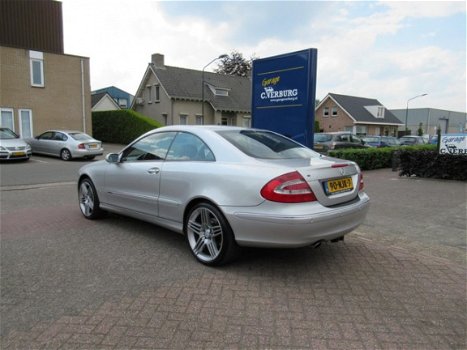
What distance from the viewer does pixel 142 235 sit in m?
5.17

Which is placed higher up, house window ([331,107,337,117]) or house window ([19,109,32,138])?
house window ([331,107,337,117])

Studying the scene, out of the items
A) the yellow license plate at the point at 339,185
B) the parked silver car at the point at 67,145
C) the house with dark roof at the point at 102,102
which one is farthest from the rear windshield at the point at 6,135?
the house with dark roof at the point at 102,102

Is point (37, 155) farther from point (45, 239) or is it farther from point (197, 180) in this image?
point (197, 180)

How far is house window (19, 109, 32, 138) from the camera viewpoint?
835 inches

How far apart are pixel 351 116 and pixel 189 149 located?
152 feet

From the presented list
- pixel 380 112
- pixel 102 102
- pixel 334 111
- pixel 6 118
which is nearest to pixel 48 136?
pixel 6 118

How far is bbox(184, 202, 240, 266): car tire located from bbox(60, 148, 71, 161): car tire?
1416 cm

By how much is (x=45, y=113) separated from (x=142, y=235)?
2004cm

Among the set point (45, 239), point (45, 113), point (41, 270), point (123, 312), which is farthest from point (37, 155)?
point (123, 312)

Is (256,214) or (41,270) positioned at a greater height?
(256,214)

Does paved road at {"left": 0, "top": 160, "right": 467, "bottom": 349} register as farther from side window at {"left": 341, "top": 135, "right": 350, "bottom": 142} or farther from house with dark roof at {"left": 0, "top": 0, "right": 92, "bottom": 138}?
house with dark roof at {"left": 0, "top": 0, "right": 92, "bottom": 138}

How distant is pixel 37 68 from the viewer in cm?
2170

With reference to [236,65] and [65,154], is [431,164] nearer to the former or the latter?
[65,154]

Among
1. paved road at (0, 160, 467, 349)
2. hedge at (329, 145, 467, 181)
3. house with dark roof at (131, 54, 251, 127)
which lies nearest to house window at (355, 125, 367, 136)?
house with dark roof at (131, 54, 251, 127)
